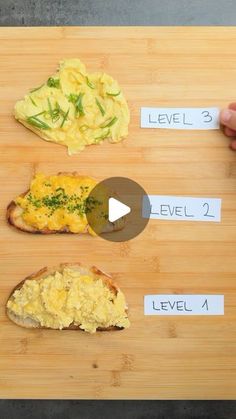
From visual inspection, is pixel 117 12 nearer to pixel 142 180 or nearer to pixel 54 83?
pixel 54 83

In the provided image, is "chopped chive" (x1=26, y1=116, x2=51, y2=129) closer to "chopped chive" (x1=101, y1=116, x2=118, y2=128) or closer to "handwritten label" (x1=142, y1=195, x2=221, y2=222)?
"chopped chive" (x1=101, y1=116, x2=118, y2=128)

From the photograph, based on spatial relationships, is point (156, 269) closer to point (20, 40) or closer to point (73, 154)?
point (73, 154)

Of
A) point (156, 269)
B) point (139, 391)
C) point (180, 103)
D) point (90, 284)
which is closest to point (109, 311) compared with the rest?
point (90, 284)

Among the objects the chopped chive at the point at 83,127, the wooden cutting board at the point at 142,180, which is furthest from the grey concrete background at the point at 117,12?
the chopped chive at the point at 83,127

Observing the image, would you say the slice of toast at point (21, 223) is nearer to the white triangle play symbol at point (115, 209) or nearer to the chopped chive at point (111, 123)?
the white triangle play symbol at point (115, 209)

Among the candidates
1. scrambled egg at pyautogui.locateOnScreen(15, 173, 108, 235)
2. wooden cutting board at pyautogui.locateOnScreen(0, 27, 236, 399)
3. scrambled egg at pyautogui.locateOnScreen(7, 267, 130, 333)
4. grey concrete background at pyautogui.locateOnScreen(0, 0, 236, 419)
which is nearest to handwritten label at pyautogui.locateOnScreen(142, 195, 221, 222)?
wooden cutting board at pyautogui.locateOnScreen(0, 27, 236, 399)

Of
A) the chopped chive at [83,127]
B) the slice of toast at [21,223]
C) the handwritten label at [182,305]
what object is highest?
the chopped chive at [83,127]

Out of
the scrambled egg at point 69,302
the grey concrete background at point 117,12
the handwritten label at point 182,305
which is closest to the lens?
the scrambled egg at point 69,302
